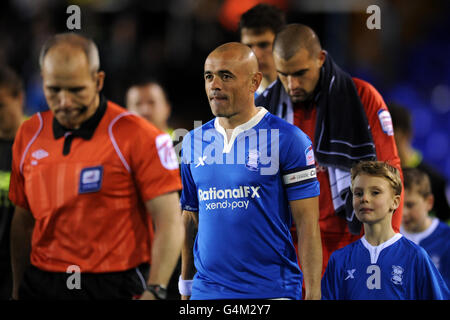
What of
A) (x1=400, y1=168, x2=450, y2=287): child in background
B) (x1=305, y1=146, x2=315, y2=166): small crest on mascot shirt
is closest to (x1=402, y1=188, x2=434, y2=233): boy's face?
(x1=400, y1=168, x2=450, y2=287): child in background

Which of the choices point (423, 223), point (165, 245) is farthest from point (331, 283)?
point (423, 223)

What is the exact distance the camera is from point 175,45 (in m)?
9.55

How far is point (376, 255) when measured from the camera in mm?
3088

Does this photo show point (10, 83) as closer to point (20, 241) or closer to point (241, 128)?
point (20, 241)

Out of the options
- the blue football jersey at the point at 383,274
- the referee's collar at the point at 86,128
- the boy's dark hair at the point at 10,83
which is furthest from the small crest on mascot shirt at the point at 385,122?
the boy's dark hair at the point at 10,83

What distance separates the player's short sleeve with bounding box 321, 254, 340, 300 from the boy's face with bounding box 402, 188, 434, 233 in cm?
120

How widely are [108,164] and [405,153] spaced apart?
2.40m

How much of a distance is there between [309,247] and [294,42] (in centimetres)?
100

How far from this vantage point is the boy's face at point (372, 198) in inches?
120

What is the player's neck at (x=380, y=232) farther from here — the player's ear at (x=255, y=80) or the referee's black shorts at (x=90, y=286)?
the referee's black shorts at (x=90, y=286)

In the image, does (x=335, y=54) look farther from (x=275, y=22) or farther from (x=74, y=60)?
(x=74, y=60)

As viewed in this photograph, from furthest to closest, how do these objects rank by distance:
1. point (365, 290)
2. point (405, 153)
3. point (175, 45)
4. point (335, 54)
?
point (175, 45) < point (335, 54) < point (405, 153) < point (365, 290)
